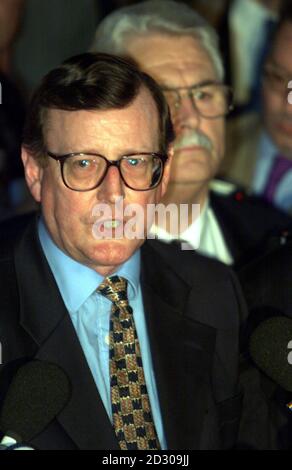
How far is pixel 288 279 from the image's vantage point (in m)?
3.00

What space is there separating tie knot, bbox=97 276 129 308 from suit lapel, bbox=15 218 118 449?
14 cm

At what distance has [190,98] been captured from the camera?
11.7ft

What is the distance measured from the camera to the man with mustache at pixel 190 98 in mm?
3547

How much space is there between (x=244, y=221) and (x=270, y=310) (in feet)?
2.97

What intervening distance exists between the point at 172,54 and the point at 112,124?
1021 millimetres

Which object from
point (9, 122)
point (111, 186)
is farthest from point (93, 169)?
point (9, 122)

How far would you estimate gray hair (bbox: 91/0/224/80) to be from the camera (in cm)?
360

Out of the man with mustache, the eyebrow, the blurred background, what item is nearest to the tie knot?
the man with mustache

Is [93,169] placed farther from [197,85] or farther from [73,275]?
[197,85]

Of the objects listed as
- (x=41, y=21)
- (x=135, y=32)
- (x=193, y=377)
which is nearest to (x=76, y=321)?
(x=193, y=377)

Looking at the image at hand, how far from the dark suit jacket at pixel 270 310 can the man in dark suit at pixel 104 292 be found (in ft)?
0.28

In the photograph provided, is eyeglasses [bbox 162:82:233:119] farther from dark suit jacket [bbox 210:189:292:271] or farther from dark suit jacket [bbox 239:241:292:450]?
dark suit jacket [bbox 239:241:292:450]

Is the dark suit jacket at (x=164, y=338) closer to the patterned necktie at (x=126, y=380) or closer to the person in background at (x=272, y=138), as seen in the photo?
the patterned necktie at (x=126, y=380)

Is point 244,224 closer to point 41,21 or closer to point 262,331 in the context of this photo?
point 262,331
